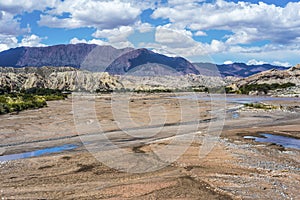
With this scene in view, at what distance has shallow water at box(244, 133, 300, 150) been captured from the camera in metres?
24.3

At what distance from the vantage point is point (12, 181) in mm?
14727

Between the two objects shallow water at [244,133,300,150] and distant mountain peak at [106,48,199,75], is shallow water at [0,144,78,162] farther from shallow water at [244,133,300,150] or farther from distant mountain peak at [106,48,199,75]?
shallow water at [244,133,300,150]

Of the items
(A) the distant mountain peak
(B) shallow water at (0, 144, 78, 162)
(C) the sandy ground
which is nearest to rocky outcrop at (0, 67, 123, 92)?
(A) the distant mountain peak

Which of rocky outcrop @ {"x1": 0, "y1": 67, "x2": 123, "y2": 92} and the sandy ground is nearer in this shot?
the sandy ground

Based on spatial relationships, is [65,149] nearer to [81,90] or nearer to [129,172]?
[129,172]

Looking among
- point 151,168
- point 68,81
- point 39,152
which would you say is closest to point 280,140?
point 151,168

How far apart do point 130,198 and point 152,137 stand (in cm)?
1543

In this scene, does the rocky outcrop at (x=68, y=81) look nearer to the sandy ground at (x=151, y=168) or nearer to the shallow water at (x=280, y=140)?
the shallow water at (x=280, y=140)

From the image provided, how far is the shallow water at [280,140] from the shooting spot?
24.3m

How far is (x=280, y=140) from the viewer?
2667 centimetres

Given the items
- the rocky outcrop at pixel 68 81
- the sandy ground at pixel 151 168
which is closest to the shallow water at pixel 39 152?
the sandy ground at pixel 151 168

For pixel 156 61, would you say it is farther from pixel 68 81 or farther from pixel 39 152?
pixel 68 81

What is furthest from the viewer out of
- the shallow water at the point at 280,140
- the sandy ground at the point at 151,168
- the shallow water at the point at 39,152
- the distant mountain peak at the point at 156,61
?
the shallow water at the point at 280,140

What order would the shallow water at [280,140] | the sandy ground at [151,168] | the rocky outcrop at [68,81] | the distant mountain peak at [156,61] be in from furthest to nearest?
1. the rocky outcrop at [68,81]
2. the shallow water at [280,140]
3. the distant mountain peak at [156,61]
4. the sandy ground at [151,168]
